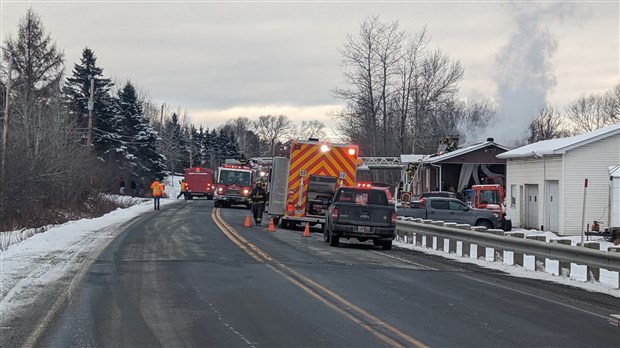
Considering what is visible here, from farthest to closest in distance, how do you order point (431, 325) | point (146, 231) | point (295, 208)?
point (295, 208)
point (146, 231)
point (431, 325)

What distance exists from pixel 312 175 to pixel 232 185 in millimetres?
21457

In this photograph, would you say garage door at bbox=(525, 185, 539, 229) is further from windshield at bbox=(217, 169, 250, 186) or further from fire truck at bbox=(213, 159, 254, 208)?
windshield at bbox=(217, 169, 250, 186)

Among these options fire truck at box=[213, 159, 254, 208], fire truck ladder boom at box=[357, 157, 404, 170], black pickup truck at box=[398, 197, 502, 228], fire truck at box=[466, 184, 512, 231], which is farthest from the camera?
fire truck ladder boom at box=[357, 157, 404, 170]

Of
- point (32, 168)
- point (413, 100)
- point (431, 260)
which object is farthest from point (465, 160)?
point (431, 260)

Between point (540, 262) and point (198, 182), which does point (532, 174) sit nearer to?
point (540, 262)

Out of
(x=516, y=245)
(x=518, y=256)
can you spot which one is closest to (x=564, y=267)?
(x=516, y=245)

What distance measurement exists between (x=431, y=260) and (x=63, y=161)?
24.2 meters

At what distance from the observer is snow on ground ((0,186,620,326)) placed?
11.4 meters

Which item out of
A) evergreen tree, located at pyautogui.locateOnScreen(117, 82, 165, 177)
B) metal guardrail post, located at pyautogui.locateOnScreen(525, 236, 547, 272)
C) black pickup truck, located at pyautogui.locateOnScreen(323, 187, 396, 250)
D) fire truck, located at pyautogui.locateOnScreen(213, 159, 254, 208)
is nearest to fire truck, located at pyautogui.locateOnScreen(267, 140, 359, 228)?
black pickup truck, located at pyautogui.locateOnScreen(323, 187, 396, 250)

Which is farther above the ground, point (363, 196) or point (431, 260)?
point (363, 196)

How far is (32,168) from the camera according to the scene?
29.6 m

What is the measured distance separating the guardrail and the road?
1.05 meters

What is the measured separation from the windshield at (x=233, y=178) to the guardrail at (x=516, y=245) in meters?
25.2

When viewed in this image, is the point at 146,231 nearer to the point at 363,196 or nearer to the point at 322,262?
the point at 363,196
